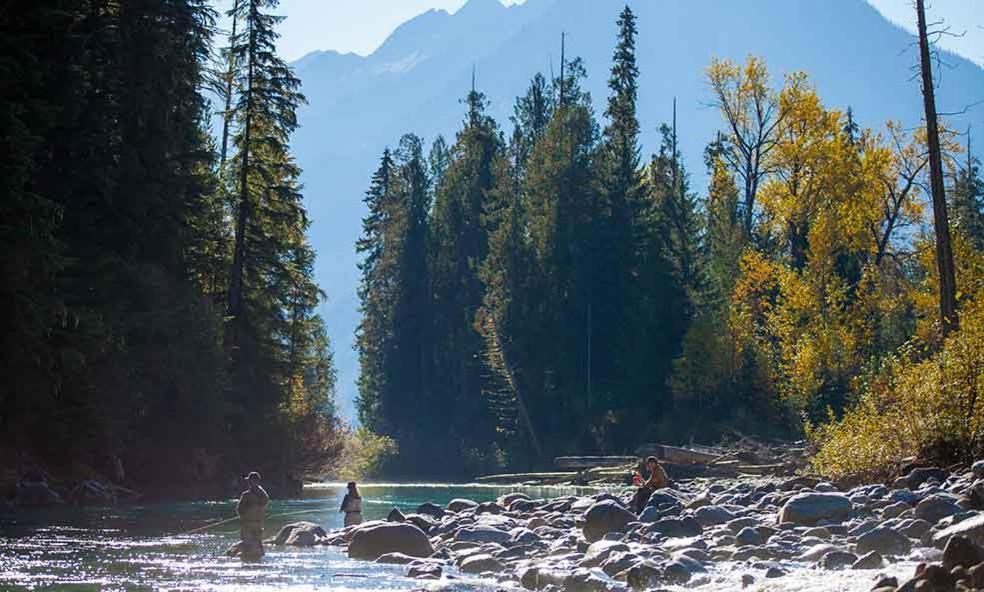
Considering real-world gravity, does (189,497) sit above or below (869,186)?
below

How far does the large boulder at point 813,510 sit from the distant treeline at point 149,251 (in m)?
16.3

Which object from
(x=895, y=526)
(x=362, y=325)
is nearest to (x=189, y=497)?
(x=895, y=526)

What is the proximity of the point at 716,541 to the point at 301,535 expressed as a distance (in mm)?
7870

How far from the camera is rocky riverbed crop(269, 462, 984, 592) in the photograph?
12.2 metres

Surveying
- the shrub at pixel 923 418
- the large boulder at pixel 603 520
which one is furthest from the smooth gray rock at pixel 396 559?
the shrub at pixel 923 418

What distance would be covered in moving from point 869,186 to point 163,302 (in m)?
29.2

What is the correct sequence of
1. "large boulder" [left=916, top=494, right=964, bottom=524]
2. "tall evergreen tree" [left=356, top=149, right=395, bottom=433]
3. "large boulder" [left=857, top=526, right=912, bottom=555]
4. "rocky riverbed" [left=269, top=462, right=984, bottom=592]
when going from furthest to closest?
"tall evergreen tree" [left=356, top=149, right=395, bottom=433] → "large boulder" [left=916, top=494, right=964, bottom=524] → "large boulder" [left=857, top=526, right=912, bottom=555] → "rocky riverbed" [left=269, top=462, right=984, bottom=592]

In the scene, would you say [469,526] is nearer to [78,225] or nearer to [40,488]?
[40,488]

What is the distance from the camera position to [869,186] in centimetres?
4731

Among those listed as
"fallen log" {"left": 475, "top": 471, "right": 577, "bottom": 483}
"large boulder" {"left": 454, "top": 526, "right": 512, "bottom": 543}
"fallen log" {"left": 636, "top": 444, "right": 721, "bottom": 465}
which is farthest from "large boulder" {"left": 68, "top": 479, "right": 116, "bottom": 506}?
"fallen log" {"left": 475, "top": 471, "right": 577, "bottom": 483}

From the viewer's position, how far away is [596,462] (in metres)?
47.4

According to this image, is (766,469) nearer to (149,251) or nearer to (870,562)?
(149,251)

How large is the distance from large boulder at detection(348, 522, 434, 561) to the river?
35 centimetres

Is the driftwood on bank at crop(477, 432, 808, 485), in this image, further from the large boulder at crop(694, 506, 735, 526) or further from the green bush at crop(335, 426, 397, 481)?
the green bush at crop(335, 426, 397, 481)
